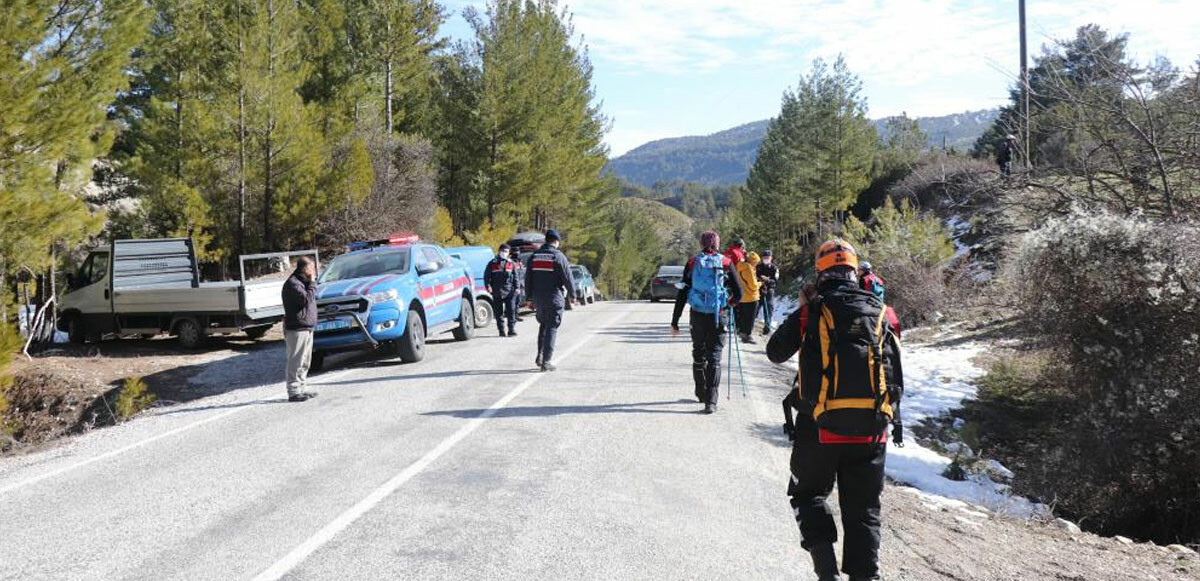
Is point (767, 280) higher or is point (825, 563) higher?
point (767, 280)

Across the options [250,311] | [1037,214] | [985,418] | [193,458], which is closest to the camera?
[193,458]

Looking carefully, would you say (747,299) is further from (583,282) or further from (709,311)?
(583,282)

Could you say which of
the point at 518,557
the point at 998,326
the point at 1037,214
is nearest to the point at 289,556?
the point at 518,557

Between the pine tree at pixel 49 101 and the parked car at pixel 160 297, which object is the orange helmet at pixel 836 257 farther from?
the parked car at pixel 160 297

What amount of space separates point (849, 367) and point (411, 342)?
30.5 feet

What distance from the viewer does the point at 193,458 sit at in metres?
6.82

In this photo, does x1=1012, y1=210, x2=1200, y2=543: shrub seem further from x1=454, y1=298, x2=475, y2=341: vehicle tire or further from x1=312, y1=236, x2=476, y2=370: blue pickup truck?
x1=454, y1=298, x2=475, y2=341: vehicle tire

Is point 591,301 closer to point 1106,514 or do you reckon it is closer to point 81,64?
point 81,64

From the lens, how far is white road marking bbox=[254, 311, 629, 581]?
432cm

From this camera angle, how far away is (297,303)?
9.55 meters

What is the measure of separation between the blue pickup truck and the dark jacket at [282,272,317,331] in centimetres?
182

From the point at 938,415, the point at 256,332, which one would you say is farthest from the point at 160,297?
the point at 938,415

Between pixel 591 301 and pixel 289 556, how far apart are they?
2886cm

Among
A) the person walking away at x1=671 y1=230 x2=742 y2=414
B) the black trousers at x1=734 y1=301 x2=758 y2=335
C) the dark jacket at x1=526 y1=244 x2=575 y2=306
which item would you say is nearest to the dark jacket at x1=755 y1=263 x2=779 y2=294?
the black trousers at x1=734 y1=301 x2=758 y2=335
